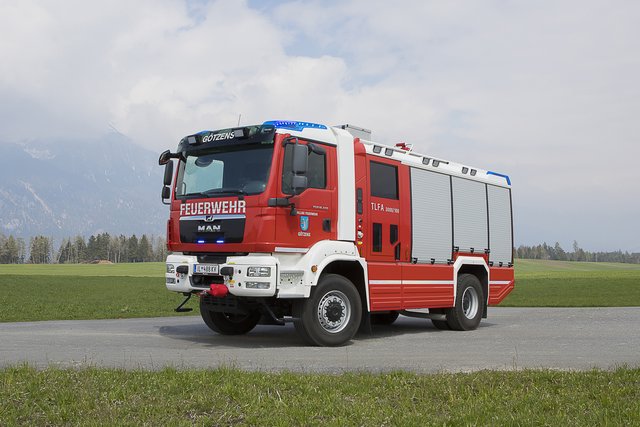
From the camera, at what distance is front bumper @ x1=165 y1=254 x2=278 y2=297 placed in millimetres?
9906

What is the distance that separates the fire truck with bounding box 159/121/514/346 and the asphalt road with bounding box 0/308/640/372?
61cm

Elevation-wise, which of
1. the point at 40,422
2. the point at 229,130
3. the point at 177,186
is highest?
the point at 229,130

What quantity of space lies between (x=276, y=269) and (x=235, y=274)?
658 millimetres

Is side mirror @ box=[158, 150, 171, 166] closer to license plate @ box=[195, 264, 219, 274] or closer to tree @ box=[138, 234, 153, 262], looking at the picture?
license plate @ box=[195, 264, 219, 274]

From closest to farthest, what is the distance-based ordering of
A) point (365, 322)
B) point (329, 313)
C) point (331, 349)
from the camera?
1. point (331, 349)
2. point (329, 313)
3. point (365, 322)

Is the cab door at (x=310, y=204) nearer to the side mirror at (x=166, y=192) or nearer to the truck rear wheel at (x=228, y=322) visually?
the side mirror at (x=166, y=192)

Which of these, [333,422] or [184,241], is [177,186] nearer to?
[184,241]

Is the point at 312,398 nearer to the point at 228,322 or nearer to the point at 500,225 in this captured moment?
the point at 228,322

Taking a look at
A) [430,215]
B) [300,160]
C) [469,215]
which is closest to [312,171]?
[300,160]

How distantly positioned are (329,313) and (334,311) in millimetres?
105

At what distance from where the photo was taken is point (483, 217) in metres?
14.9

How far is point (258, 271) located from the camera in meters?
9.94

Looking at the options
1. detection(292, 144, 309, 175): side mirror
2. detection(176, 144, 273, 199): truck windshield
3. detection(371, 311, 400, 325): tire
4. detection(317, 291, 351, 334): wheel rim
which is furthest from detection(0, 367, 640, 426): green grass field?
detection(371, 311, 400, 325): tire

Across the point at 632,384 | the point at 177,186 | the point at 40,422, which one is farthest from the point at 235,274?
the point at 632,384
